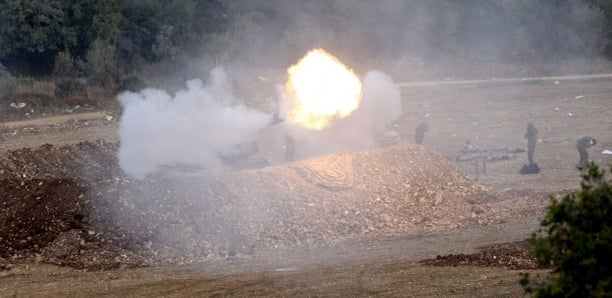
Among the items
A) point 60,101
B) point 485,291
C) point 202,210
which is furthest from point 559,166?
point 60,101

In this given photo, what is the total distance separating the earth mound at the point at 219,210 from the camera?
44.3 feet

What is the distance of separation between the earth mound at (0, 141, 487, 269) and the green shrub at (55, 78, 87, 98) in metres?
14.9

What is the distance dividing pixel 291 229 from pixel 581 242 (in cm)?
895

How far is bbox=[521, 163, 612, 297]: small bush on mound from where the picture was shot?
581 cm

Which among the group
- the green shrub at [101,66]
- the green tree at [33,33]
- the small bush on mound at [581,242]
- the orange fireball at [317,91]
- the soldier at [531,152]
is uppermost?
the green tree at [33,33]

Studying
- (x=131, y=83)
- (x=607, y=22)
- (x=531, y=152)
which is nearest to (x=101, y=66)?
(x=131, y=83)

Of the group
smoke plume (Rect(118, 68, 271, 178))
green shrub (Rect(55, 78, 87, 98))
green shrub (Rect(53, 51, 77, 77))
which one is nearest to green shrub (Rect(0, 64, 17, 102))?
green shrub (Rect(55, 78, 87, 98))

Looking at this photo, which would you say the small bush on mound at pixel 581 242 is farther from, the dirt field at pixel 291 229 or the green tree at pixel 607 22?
the green tree at pixel 607 22

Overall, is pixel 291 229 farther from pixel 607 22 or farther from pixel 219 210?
pixel 607 22

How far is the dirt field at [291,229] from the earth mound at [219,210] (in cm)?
3

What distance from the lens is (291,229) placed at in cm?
1449

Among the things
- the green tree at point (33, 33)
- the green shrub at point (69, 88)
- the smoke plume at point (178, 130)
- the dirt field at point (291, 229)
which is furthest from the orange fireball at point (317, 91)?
the green tree at point (33, 33)

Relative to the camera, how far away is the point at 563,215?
5996 millimetres

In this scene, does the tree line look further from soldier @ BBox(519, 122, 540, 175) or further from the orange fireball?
soldier @ BBox(519, 122, 540, 175)
